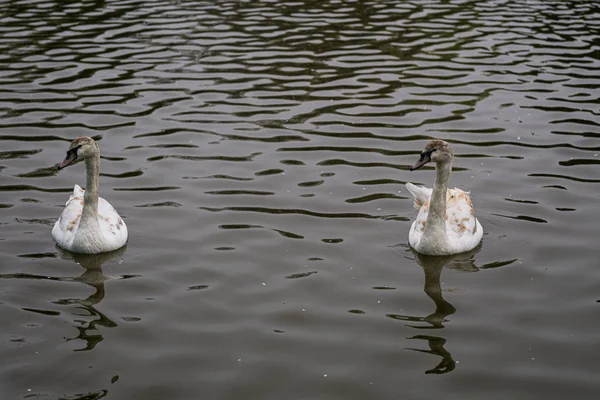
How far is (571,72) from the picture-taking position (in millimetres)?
16406

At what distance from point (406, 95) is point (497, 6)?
8288mm

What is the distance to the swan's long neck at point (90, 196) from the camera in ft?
31.4

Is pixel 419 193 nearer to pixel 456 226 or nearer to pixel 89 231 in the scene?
pixel 456 226

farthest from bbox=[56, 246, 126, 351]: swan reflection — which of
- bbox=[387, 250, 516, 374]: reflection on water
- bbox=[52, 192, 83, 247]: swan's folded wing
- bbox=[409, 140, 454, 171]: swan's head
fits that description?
bbox=[409, 140, 454, 171]: swan's head

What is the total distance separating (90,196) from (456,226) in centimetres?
427

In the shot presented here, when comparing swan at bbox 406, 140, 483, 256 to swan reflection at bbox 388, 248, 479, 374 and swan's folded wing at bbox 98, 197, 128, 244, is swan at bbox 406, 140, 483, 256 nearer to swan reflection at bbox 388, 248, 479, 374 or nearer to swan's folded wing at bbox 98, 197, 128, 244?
swan reflection at bbox 388, 248, 479, 374

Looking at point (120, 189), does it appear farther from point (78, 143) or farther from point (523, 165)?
point (523, 165)

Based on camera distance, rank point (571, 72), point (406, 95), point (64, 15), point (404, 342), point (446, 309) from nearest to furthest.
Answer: point (404, 342) < point (446, 309) < point (406, 95) < point (571, 72) < point (64, 15)

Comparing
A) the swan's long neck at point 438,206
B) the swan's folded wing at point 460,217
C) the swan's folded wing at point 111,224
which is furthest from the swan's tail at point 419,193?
the swan's folded wing at point 111,224

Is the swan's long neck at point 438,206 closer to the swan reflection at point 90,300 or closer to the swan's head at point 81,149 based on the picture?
the swan reflection at point 90,300

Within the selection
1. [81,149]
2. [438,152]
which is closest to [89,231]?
[81,149]

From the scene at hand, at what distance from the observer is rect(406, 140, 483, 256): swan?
9523 millimetres

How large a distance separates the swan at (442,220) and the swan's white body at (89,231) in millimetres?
3468

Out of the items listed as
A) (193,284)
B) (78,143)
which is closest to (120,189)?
(78,143)
